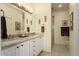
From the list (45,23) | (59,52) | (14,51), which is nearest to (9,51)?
(14,51)

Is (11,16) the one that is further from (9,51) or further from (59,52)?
(59,52)

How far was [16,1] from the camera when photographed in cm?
159

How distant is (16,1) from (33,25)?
52 cm

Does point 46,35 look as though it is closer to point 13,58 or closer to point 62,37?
point 62,37

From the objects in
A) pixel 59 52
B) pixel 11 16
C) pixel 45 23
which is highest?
pixel 11 16

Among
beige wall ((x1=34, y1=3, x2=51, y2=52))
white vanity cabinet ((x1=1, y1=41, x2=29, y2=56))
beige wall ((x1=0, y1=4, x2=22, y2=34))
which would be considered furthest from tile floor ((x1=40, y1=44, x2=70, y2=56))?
beige wall ((x1=0, y1=4, x2=22, y2=34))

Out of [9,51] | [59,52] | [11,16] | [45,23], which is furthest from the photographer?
[45,23]

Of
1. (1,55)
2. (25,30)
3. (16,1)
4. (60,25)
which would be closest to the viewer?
(1,55)

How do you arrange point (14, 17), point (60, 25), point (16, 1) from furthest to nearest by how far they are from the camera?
point (14, 17) < point (60, 25) < point (16, 1)

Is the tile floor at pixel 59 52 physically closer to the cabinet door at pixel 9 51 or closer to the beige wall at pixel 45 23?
the beige wall at pixel 45 23

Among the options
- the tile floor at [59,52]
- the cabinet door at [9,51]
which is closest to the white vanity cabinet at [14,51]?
the cabinet door at [9,51]

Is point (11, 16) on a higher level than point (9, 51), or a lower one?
higher

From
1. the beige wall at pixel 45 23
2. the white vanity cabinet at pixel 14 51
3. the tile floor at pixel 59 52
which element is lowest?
the tile floor at pixel 59 52

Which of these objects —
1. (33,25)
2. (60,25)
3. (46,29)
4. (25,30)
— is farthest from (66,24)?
(25,30)
